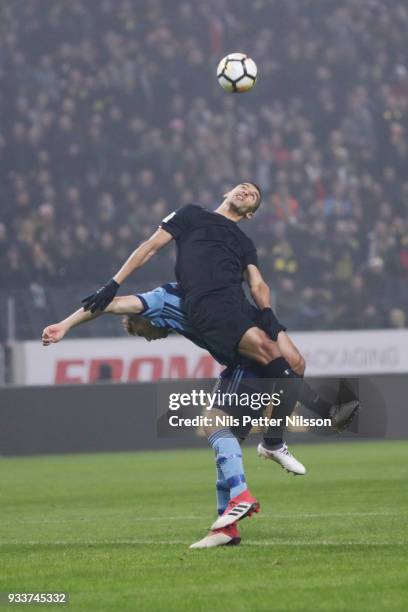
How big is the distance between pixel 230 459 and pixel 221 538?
0.44 meters

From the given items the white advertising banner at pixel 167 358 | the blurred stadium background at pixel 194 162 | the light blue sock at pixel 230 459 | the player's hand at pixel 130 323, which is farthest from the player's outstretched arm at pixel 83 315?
the white advertising banner at pixel 167 358

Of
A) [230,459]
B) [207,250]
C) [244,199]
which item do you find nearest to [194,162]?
[244,199]

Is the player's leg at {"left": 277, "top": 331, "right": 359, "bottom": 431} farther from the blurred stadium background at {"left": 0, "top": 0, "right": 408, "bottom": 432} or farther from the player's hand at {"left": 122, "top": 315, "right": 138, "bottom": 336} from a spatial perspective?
the blurred stadium background at {"left": 0, "top": 0, "right": 408, "bottom": 432}

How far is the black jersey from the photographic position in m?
7.52

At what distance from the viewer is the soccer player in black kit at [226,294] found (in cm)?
732

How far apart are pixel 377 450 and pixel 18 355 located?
202 inches

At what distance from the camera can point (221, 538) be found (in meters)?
7.14

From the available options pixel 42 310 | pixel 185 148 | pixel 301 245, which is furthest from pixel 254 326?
pixel 185 148

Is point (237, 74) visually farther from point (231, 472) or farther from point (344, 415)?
point (231, 472)

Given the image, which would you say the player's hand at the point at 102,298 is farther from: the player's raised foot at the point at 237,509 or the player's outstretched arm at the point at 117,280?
the player's raised foot at the point at 237,509

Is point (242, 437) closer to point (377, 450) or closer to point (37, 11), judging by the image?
point (377, 450)

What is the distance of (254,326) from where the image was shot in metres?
7.45

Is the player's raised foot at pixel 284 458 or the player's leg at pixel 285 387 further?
the player's raised foot at pixel 284 458

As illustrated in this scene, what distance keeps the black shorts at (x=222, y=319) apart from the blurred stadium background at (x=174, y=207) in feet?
7.31
